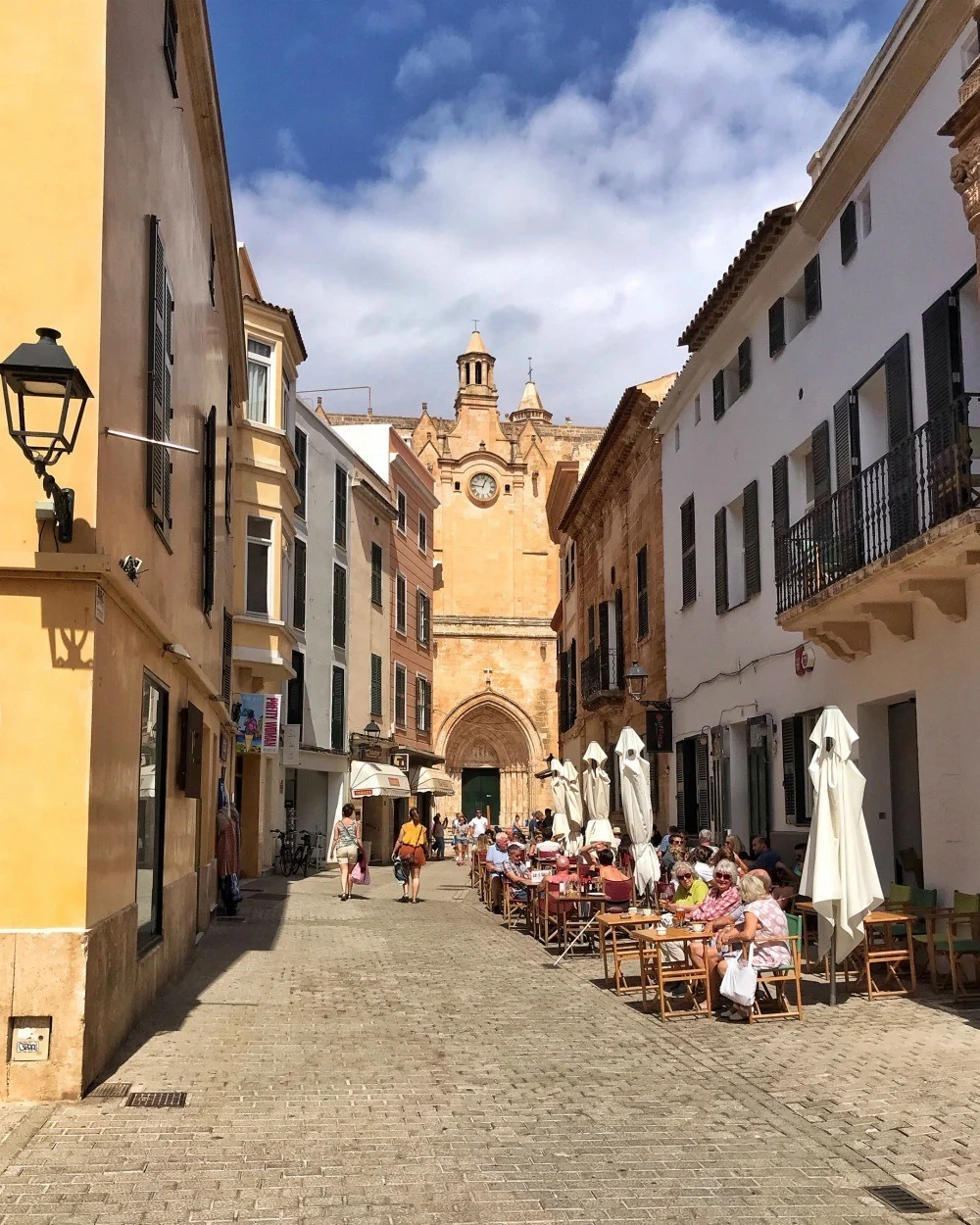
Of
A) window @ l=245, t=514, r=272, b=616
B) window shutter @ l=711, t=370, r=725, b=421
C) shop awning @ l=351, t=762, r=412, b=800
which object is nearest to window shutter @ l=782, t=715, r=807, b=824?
window shutter @ l=711, t=370, r=725, b=421

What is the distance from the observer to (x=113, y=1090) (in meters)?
7.36

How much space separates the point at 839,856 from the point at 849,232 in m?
7.47

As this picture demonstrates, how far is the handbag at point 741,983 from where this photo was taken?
389 inches

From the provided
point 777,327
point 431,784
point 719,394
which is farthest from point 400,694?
point 777,327

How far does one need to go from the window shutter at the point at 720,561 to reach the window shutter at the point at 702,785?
249cm

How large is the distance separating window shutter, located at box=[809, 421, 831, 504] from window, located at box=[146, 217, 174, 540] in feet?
24.6

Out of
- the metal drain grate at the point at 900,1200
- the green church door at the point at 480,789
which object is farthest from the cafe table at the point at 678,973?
the green church door at the point at 480,789

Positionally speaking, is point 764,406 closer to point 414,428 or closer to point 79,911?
point 79,911

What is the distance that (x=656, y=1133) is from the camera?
661cm

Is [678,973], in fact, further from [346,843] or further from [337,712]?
[337,712]

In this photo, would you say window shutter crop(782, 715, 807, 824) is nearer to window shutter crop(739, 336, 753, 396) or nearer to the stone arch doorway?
window shutter crop(739, 336, 753, 396)

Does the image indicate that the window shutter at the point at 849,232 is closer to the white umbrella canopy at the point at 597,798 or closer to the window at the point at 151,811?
the white umbrella canopy at the point at 597,798

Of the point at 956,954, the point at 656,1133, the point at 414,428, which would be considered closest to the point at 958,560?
the point at 956,954

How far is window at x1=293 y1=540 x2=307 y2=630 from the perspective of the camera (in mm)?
30000
